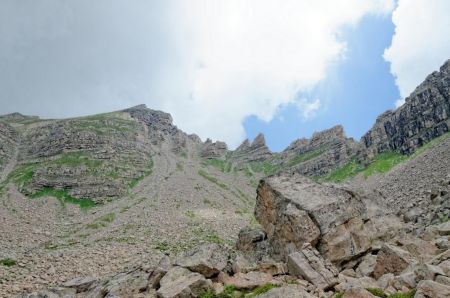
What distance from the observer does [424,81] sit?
17775cm

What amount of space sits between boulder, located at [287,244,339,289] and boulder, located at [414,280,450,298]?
5361mm

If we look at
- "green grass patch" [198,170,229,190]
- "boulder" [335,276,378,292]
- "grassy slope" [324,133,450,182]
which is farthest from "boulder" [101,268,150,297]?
"grassy slope" [324,133,450,182]

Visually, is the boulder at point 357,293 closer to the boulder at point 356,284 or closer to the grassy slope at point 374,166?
the boulder at point 356,284

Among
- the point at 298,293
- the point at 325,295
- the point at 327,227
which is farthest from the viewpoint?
the point at 327,227

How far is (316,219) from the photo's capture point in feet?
87.2

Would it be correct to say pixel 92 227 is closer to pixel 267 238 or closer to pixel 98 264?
pixel 98 264

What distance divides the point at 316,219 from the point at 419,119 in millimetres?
159002

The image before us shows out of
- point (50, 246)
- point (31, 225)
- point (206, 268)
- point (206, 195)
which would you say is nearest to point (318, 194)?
point (206, 268)

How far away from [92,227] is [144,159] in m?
108

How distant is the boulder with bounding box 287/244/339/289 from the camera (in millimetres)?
19797

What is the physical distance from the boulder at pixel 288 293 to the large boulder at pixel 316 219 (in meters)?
7.97

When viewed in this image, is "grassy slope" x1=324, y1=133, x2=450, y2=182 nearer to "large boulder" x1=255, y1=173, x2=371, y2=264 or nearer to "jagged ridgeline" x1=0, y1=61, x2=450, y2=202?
"jagged ridgeline" x1=0, y1=61, x2=450, y2=202

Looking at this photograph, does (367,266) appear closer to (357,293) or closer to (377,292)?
(377,292)

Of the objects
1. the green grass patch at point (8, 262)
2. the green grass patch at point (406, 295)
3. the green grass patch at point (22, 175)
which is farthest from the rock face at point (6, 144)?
the green grass patch at point (406, 295)
